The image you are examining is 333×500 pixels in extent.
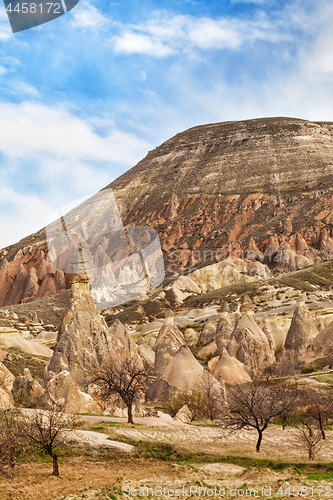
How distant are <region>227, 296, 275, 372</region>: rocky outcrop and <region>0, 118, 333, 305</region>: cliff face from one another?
5457 centimetres

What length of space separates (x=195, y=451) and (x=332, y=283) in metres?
63.0

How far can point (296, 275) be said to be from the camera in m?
80.5

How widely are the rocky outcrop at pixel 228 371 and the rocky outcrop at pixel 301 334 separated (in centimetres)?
1235

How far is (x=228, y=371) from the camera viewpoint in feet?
118

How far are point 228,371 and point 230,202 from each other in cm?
10263

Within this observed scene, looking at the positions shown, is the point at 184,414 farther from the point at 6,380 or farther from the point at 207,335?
the point at 207,335

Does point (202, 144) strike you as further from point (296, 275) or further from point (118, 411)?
point (118, 411)

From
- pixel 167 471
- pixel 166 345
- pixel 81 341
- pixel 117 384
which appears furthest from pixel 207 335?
pixel 167 471

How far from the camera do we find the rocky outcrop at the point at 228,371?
35.4 meters

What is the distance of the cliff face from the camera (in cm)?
10812

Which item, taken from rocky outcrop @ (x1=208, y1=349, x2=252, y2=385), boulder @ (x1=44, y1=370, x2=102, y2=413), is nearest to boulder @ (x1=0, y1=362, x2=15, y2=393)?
boulder @ (x1=44, y1=370, x2=102, y2=413)

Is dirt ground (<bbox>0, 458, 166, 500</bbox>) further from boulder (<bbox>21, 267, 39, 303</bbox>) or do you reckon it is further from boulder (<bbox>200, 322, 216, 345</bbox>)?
boulder (<bbox>21, 267, 39, 303</bbox>)

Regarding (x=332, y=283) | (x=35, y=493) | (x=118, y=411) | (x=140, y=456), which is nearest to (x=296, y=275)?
(x=332, y=283)

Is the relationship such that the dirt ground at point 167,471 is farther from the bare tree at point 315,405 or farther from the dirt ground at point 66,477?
the bare tree at point 315,405
